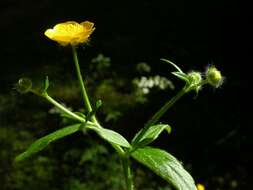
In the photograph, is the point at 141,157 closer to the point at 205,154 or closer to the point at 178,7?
the point at 205,154

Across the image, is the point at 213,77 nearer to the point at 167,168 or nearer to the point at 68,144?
the point at 167,168

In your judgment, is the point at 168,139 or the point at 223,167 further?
the point at 168,139

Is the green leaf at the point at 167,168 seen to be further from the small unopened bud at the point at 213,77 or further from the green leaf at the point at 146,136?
the small unopened bud at the point at 213,77

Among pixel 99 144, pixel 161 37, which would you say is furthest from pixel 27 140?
pixel 161 37

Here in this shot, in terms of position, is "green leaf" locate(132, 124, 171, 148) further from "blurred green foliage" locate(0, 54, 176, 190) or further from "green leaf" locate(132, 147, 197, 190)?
"blurred green foliage" locate(0, 54, 176, 190)

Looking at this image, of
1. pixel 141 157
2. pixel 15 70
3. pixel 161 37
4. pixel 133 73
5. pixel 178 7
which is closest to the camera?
pixel 141 157

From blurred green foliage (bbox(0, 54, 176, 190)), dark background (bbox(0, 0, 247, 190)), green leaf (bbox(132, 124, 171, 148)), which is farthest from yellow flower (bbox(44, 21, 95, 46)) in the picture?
dark background (bbox(0, 0, 247, 190))

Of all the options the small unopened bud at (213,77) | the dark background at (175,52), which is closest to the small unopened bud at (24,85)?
the small unopened bud at (213,77)
